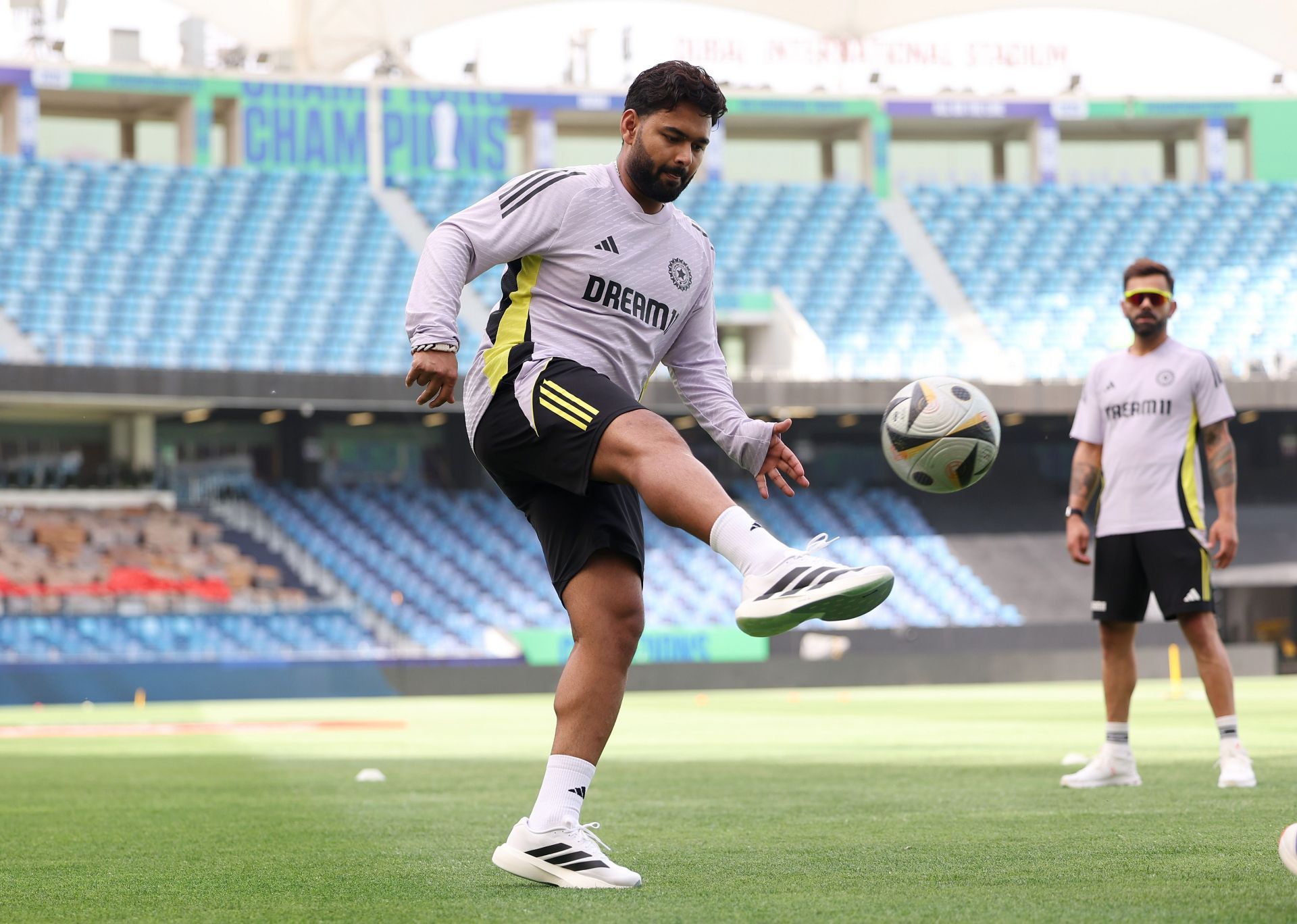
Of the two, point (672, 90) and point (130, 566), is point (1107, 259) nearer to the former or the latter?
point (130, 566)

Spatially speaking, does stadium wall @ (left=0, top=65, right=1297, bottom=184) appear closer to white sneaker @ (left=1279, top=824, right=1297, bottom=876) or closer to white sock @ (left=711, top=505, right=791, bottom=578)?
white sock @ (left=711, top=505, right=791, bottom=578)

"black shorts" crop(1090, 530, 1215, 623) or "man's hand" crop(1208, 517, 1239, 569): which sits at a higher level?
"man's hand" crop(1208, 517, 1239, 569)

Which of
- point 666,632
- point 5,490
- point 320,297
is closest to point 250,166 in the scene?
point 320,297

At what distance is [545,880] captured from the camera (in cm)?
414

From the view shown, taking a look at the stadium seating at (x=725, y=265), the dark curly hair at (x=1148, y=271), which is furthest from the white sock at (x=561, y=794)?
the stadium seating at (x=725, y=265)

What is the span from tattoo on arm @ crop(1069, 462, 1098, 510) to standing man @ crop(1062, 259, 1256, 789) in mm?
19

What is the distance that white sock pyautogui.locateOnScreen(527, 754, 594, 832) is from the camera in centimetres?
414

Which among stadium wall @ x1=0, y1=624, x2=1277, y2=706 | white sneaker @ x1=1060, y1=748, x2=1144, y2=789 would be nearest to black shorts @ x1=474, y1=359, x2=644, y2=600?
white sneaker @ x1=1060, y1=748, x2=1144, y2=789

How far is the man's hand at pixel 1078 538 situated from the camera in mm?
7072

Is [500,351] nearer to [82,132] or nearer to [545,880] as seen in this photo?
[545,880]

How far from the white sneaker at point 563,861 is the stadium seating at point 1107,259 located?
28.2m

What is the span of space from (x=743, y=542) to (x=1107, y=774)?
3.78 metres

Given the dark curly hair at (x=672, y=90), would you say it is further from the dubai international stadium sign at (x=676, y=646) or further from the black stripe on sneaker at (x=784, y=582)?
the dubai international stadium sign at (x=676, y=646)

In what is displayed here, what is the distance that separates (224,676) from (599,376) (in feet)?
63.1
